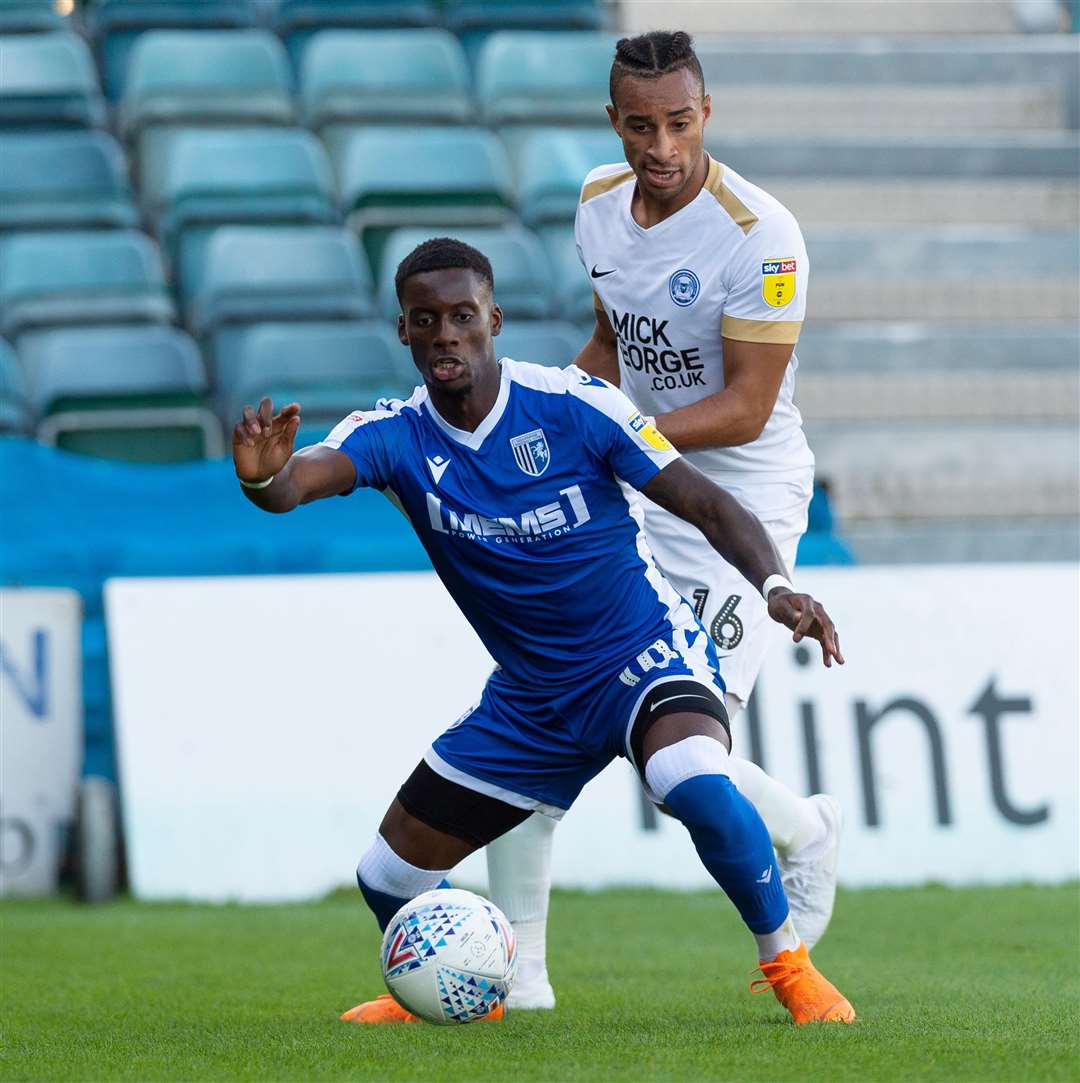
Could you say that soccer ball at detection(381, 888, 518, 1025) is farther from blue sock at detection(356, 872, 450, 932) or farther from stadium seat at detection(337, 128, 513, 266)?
stadium seat at detection(337, 128, 513, 266)

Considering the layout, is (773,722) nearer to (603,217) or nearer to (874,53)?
(603,217)

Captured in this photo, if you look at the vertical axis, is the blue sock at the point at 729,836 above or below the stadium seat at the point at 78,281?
below

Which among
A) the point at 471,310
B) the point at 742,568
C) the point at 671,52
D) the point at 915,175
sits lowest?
the point at 742,568

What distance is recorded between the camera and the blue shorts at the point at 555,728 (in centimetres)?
444

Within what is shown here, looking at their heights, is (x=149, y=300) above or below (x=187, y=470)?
above

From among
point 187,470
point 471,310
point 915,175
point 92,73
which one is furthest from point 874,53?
point 471,310

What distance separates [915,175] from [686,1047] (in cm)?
997

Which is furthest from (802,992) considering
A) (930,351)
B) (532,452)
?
(930,351)

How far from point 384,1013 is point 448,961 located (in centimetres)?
42

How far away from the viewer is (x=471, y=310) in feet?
14.4

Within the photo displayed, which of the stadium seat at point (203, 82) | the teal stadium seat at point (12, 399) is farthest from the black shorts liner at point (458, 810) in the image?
the stadium seat at point (203, 82)

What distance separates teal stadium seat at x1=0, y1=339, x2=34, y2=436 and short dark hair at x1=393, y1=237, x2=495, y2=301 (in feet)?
19.2

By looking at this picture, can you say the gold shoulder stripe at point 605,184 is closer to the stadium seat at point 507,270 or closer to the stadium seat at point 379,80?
the stadium seat at point 507,270

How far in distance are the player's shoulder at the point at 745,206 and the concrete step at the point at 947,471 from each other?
5780 mm
